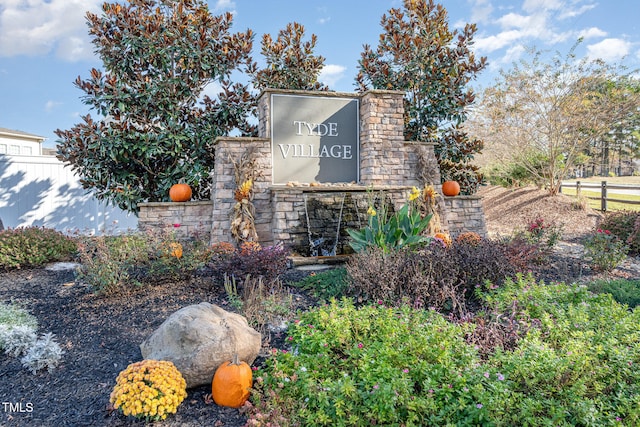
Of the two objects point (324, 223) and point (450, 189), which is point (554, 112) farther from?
point (324, 223)

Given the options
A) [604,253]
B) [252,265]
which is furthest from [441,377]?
[604,253]

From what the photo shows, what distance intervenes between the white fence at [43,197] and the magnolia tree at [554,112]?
11.5m

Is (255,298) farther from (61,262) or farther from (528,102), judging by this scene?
(528,102)

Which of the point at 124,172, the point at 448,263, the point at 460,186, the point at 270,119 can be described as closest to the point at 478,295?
the point at 448,263

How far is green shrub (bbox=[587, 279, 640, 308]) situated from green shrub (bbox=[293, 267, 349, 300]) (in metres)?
2.81

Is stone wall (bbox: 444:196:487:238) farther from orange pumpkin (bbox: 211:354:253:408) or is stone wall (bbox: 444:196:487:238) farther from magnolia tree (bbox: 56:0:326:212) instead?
orange pumpkin (bbox: 211:354:253:408)

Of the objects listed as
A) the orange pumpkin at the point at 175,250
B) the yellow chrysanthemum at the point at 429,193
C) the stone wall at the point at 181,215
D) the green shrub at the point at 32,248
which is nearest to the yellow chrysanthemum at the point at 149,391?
the orange pumpkin at the point at 175,250

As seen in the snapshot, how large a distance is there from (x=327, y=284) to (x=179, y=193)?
4056 millimetres

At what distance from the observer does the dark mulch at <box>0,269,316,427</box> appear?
7.95 ft

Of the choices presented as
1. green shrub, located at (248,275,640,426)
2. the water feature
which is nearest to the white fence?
the water feature

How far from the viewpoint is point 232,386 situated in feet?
8.01

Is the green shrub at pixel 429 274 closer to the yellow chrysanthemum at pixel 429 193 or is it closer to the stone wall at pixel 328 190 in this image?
the stone wall at pixel 328 190

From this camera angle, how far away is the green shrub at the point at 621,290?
13.8 ft

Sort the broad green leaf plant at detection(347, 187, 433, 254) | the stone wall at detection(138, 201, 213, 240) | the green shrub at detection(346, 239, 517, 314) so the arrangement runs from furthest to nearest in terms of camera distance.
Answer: the stone wall at detection(138, 201, 213, 240) → the broad green leaf plant at detection(347, 187, 433, 254) → the green shrub at detection(346, 239, 517, 314)
